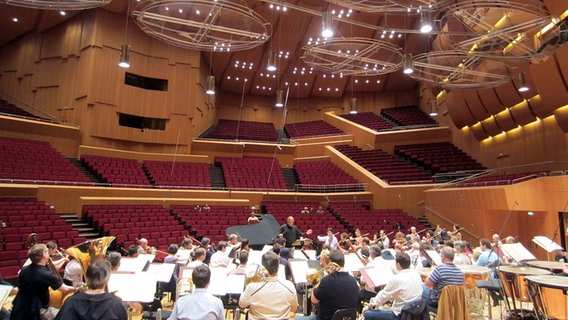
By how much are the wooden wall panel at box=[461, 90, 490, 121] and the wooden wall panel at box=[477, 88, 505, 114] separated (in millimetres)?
289

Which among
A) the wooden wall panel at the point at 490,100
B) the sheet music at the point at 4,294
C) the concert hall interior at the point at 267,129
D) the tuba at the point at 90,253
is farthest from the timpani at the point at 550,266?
the wooden wall panel at the point at 490,100

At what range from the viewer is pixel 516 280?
4.87 metres

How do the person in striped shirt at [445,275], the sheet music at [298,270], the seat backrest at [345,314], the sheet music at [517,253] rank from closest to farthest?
1. the seat backrest at [345,314]
2. the person in striped shirt at [445,275]
3. the sheet music at [298,270]
4. the sheet music at [517,253]

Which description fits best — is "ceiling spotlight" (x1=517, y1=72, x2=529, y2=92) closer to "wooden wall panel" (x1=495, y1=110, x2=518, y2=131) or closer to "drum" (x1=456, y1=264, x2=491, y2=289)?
"wooden wall panel" (x1=495, y1=110, x2=518, y2=131)

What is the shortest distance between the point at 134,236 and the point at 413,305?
976cm

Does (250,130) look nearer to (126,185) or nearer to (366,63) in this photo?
(126,185)

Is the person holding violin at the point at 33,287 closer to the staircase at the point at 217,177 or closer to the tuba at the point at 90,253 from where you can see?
the tuba at the point at 90,253

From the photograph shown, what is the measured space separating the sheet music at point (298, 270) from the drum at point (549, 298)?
272 centimetres

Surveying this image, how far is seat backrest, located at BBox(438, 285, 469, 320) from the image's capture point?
4.16 meters

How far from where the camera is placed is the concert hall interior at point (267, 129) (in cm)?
1055

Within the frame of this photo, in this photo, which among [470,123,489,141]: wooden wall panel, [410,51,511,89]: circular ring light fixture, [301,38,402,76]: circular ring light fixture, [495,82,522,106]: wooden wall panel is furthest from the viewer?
[470,123,489,141]: wooden wall panel

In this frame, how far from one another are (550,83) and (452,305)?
11.2 metres

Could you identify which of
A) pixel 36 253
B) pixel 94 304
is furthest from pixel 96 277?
pixel 36 253

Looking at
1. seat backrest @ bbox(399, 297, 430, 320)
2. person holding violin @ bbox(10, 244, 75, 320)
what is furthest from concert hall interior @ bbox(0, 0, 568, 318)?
person holding violin @ bbox(10, 244, 75, 320)
